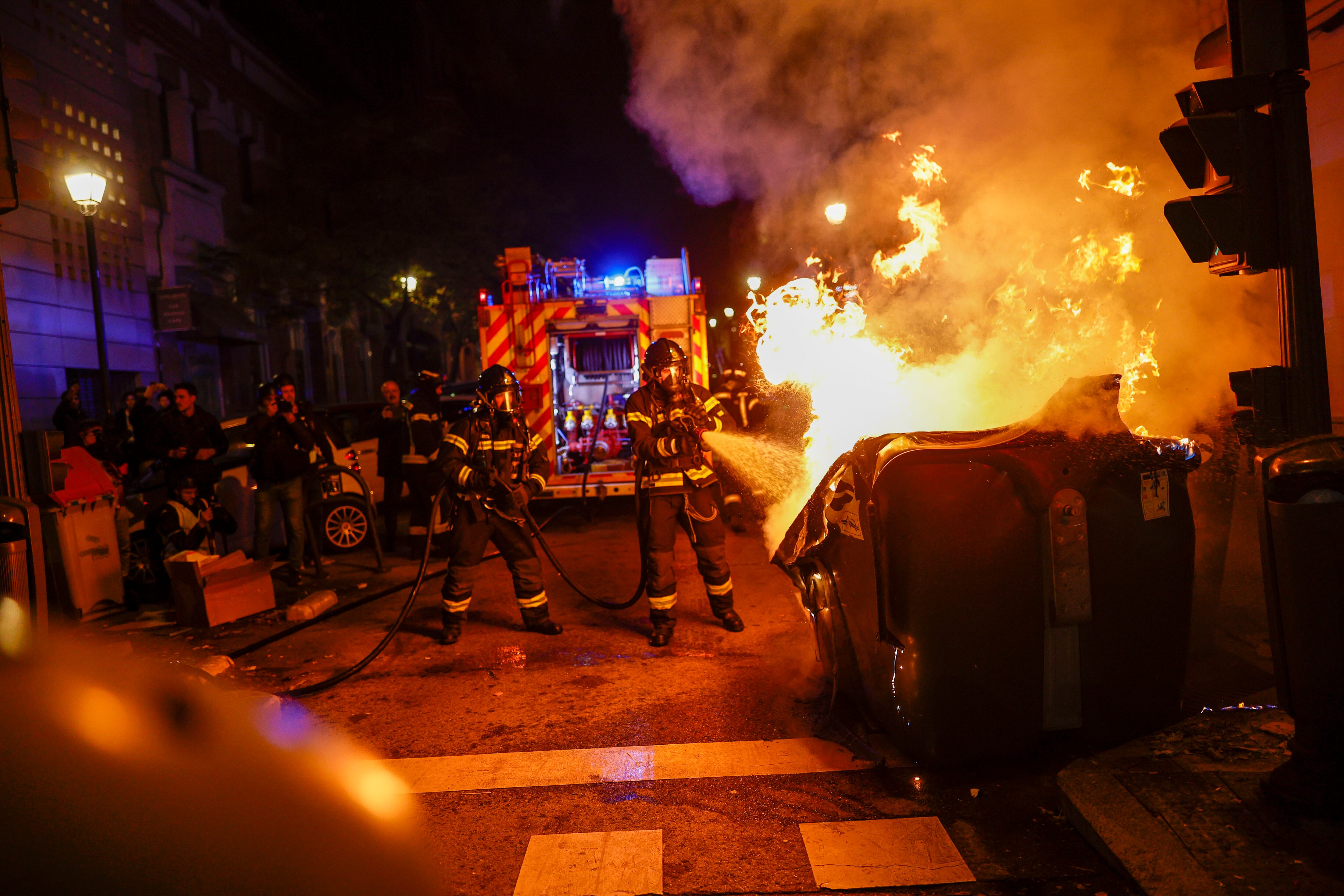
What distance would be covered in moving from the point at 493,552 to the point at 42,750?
7.44 metres

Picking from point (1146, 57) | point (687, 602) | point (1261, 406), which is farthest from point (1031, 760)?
point (1146, 57)

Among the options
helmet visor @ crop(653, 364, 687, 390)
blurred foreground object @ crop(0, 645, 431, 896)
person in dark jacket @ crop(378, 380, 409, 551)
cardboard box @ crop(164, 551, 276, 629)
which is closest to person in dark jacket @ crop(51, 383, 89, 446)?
person in dark jacket @ crop(378, 380, 409, 551)

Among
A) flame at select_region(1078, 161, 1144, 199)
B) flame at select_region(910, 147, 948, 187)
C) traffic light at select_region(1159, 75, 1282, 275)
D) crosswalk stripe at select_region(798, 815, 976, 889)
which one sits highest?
flame at select_region(910, 147, 948, 187)

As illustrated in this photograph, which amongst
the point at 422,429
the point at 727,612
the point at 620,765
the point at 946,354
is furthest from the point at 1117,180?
the point at 422,429

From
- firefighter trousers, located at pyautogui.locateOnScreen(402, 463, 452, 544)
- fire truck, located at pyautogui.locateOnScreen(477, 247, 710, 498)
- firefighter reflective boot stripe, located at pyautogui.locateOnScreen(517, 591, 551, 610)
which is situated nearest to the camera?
firefighter reflective boot stripe, located at pyautogui.locateOnScreen(517, 591, 551, 610)

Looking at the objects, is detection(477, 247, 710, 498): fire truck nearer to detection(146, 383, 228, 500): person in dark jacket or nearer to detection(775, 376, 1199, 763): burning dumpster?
detection(146, 383, 228, 500): person in dark jacket

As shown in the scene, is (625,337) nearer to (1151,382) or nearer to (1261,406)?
(1151,382)

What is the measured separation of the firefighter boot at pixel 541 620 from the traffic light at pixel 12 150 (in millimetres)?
4086

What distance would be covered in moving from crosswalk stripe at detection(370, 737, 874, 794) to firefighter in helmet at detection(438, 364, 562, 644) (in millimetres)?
2093

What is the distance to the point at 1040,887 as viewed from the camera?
302 centimetres

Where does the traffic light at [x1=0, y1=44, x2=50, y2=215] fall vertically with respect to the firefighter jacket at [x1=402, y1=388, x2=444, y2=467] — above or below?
above

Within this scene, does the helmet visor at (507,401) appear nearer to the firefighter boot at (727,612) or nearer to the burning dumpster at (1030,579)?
the firefighter boot at (727,612)

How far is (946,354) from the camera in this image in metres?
7.79

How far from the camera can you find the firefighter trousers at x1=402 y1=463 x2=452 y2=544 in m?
8.96
